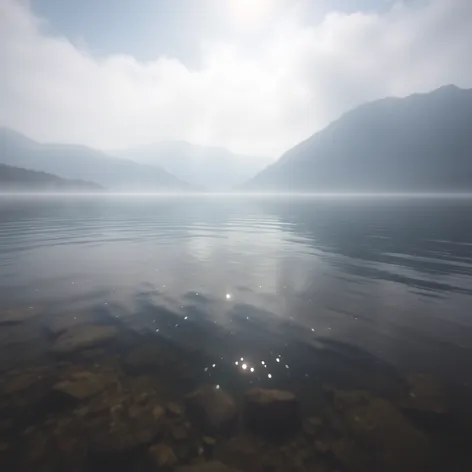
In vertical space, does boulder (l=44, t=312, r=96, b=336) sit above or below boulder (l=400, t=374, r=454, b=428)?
below

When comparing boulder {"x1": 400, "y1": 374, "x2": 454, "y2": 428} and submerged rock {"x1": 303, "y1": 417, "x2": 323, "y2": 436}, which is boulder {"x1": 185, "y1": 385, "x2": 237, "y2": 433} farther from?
boulder {"x1": 400, "y1": 374, "x2": 454, "y2": 428}

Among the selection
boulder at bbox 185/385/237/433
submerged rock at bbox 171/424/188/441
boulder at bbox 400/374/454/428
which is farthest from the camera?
boulder at bbox 400/374/454/428

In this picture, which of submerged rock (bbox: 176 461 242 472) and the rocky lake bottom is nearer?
submerged rock (bbox: 176 461 242 472)

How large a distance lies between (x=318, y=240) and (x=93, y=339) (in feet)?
93.5

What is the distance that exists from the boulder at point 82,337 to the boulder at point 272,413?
21.2ft

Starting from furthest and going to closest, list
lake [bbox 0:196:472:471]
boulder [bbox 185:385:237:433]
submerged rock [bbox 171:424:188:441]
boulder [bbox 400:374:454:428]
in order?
lake [bbox 0:196:472:471]
boulder [bbox 400:374:454:428]
boulder [bbox 185:385:237:433]
submerged rock [bbox 171:424:188:441]

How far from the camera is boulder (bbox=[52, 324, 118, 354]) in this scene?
10.2m

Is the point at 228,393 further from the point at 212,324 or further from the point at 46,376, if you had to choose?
the point at 46,376

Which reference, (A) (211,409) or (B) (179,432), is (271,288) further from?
(B) (179,432)

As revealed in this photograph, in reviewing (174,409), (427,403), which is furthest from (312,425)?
(174,409)

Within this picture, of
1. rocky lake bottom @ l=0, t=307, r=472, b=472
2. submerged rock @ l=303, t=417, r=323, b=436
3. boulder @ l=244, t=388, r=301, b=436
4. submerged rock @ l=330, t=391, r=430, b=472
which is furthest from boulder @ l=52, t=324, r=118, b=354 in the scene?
submerged rock @ l=330, t=391, r=430, b=472

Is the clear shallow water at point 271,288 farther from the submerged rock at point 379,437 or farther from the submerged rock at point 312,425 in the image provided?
the submerged rock at point 312,425

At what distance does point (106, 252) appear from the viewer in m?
26.1

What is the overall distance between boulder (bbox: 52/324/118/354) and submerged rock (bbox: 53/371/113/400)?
1867 mm
